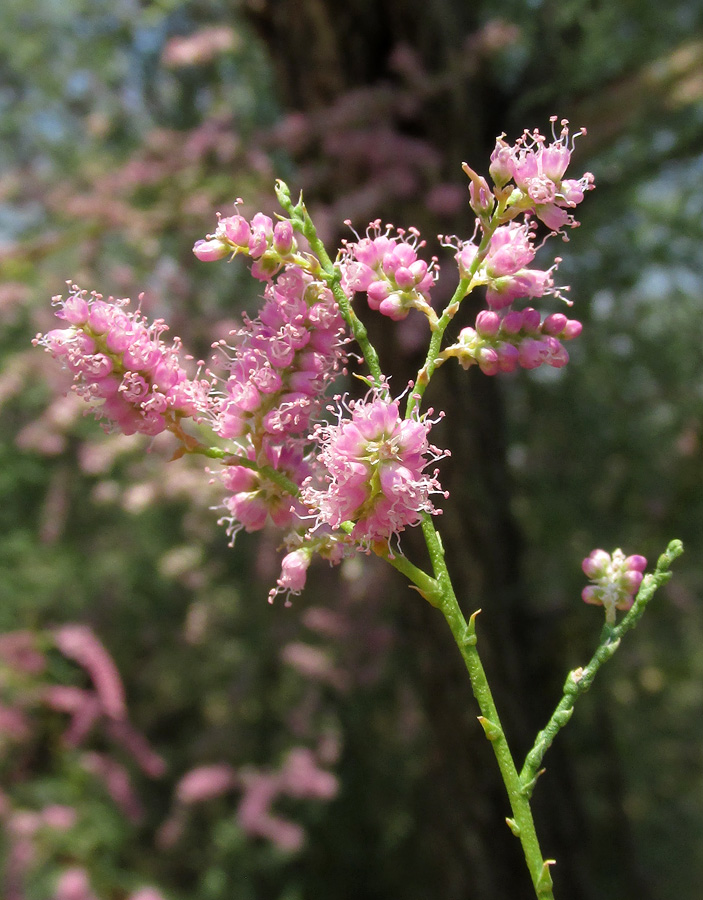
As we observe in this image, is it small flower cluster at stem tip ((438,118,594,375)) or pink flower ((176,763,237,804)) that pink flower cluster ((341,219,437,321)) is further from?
pink flower ((176,763,237,804))

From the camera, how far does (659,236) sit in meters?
3.58

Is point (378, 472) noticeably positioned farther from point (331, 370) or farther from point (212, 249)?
point (212, 249)

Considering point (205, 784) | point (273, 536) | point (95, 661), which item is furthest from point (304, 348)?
point (205, 784)

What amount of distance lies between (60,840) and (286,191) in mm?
2705

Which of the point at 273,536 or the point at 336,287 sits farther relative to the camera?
the point at 273,536

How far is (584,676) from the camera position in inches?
Answer: 30.7

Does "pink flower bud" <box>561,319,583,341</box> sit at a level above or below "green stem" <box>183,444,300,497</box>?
above

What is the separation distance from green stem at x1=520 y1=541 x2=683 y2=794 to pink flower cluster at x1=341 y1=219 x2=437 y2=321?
1.10ft

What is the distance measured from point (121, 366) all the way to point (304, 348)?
17 cm

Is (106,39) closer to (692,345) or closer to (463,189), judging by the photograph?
(463,189)

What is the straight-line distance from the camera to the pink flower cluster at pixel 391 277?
813 millimetres

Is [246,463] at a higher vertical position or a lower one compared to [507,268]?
lower

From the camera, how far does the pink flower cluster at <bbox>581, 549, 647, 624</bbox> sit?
0.87m

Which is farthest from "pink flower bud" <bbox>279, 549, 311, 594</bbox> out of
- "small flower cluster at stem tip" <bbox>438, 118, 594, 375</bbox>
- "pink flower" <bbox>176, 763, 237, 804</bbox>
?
"pink flower" <bbox>176, 763, 237, 804</bbox>
